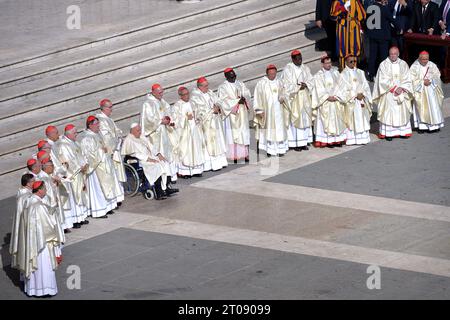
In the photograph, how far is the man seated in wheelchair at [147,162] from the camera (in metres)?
19.5

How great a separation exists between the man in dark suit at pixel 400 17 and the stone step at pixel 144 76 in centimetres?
182

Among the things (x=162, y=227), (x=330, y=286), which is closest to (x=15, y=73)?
(x=162, y=227)

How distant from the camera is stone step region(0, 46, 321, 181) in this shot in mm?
21266

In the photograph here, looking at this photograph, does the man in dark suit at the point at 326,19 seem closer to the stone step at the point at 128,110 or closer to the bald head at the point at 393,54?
the stone step at the point at 128,110

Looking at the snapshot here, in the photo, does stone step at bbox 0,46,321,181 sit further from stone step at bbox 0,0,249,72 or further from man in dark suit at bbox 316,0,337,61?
stone step at bbox 0,0,249,72

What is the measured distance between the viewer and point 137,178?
64.5ft

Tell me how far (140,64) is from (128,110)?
1.87 meters

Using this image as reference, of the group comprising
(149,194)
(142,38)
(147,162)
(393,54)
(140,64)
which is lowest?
(149,194)

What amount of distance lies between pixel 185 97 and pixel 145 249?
160 inches

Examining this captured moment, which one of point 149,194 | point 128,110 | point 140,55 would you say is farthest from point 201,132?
point 140,55

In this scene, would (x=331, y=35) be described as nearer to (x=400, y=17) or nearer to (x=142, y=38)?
(x=400, y=17)

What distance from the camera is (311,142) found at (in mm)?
22359

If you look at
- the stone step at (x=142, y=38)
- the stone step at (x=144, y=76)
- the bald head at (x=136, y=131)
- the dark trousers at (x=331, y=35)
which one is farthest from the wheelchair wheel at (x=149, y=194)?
the dark trousers at (x=331, y=35)

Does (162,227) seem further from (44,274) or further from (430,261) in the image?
(430,261)
